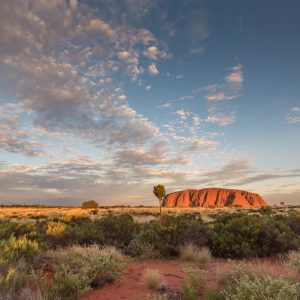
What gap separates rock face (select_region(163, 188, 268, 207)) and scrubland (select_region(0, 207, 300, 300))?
147 metres

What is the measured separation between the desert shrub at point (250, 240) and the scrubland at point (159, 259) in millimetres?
31

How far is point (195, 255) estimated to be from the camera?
9789mm

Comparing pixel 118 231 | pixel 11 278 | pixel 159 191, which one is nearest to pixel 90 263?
pixel 11 278

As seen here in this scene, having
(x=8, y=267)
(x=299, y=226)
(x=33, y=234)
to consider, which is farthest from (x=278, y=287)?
(x=299, y=226)

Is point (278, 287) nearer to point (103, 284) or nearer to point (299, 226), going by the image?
point (103, 284)

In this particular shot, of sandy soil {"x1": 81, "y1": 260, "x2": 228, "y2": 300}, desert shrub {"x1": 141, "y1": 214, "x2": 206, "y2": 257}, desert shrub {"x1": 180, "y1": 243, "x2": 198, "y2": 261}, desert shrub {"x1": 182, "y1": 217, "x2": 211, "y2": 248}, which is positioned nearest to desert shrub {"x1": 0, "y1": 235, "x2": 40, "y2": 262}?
sandy soil {"x1": 81, "y1": 260, "x2": 228, "y2": 300}

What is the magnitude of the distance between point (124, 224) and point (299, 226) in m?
7.72

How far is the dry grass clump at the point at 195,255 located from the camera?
9.41 metres

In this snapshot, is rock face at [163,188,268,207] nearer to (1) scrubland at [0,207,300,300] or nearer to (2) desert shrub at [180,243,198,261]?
(1) scrubland at [0,207,300,300]

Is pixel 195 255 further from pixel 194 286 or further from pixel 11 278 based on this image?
pixel 11 278

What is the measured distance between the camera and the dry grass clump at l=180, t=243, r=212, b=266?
9406 mm

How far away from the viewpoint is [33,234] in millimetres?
10695

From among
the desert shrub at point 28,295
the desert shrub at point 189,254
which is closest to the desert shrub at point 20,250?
the desert shrub at point 28,295

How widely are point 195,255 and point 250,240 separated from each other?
2.09 meters
